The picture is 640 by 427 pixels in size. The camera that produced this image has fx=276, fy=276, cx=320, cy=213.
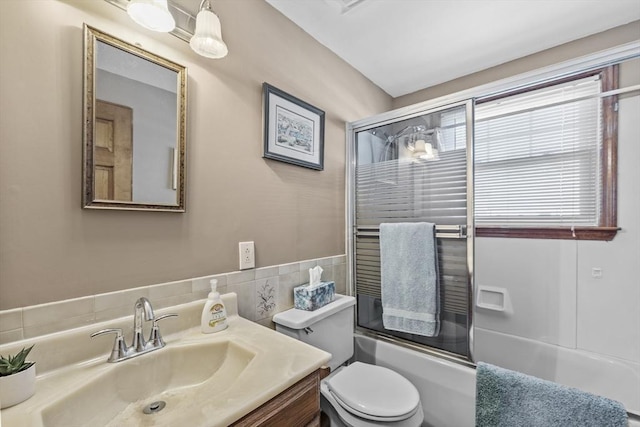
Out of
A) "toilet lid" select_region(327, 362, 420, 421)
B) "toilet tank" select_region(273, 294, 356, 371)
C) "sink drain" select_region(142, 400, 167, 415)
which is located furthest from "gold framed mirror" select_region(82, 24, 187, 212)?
"toilet lid" select_region(327, 362, 420, 421)

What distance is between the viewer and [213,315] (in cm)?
102

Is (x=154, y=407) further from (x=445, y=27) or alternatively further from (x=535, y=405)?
(x=445, y=27)

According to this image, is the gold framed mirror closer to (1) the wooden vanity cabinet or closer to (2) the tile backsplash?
(2) the tile backsplash

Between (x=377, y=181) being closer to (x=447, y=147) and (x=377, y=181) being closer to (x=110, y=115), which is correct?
(x=447, y=147)

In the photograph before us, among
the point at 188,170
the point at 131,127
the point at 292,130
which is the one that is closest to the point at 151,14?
the point at 131,127

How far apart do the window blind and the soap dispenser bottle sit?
177 cm

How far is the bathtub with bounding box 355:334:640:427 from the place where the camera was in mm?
1448

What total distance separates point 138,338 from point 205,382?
0.25 metres

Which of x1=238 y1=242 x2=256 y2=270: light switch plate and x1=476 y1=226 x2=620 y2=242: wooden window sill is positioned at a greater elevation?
x1=476 y1=226 x2=620 y2=242: wooden window sill

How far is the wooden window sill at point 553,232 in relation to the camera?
1659mm

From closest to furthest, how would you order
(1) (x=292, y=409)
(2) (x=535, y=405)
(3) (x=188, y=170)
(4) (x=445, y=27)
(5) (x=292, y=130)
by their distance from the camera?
(1) (x=292, y=409), (2) (x=535, y=405), (3) (x=188, y=170), (5) (x=292, y=130), (4) (x=445, y=27)

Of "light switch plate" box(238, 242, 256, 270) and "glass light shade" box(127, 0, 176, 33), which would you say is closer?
"glass light shade" box(127, 0, 176, 33)

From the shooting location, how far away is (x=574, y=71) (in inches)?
51.9

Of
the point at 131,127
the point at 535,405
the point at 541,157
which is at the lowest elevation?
the point at 535,405
